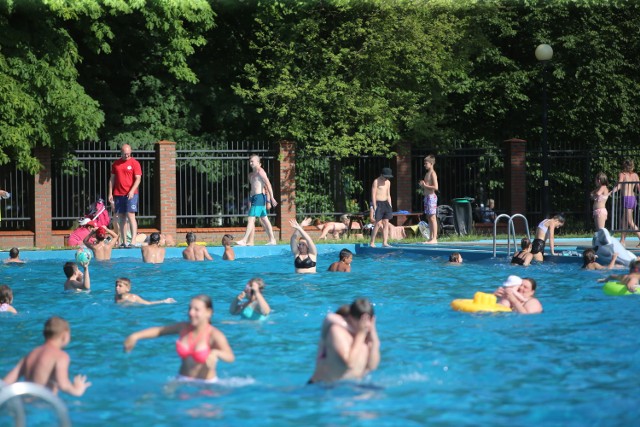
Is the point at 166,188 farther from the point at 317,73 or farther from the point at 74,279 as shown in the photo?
the point at 74,279

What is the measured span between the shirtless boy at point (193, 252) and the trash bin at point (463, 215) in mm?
8113

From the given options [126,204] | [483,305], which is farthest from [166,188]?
[483,305]

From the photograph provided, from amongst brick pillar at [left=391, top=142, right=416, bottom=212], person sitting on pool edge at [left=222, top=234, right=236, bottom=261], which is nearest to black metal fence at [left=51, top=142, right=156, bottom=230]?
person sitting on pool edge at [left=222, top=234, right=236, bottom=261]

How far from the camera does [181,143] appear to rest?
29031 mm

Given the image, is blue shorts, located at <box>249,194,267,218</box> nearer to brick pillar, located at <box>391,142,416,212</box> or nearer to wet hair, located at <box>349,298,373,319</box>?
brick pillar, located at <box>391,142,416,212</box>

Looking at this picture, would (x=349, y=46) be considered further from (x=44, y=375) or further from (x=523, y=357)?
(x=44, y=375)

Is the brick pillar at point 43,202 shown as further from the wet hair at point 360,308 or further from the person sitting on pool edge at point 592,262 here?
the wet hair at point 360,308

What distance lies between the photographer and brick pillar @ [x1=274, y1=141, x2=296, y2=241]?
2780 cm

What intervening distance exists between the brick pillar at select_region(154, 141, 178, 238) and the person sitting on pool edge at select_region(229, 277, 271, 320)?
13.0 meters

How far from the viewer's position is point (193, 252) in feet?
70.6

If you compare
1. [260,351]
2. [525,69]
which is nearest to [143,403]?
[260,351]

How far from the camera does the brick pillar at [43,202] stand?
25883 millimetres

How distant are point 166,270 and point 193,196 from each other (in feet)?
33.4

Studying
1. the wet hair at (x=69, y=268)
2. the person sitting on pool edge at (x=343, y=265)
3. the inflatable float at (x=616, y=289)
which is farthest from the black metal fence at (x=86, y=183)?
the inflatable float at (x=616, y=289)
